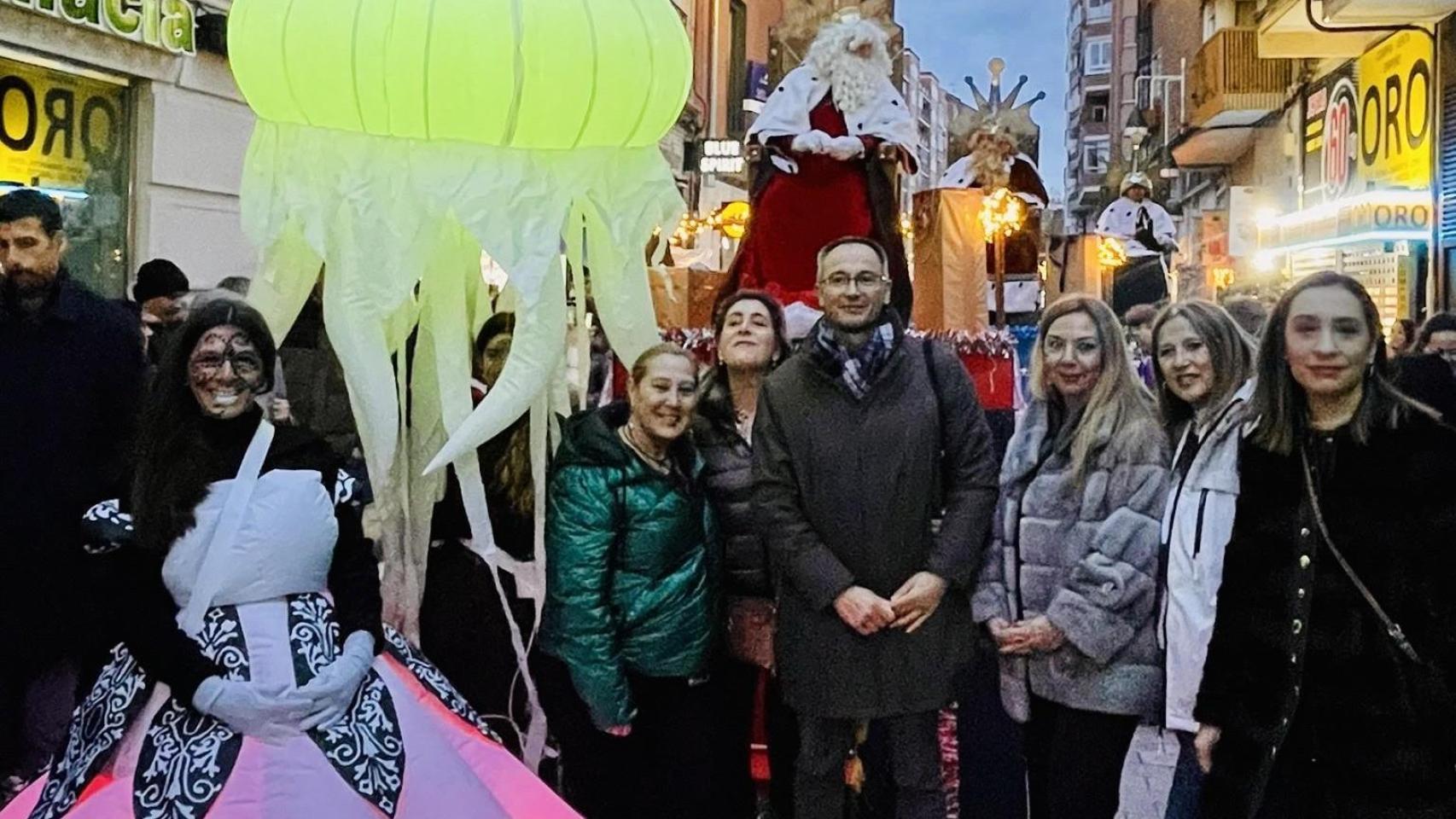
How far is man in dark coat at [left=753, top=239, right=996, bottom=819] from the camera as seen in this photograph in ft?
11.6

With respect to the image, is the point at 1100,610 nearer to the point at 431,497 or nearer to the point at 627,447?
the point at 627,447

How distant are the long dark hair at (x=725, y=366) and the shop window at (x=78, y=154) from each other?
4817mm

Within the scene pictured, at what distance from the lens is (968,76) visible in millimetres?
11938

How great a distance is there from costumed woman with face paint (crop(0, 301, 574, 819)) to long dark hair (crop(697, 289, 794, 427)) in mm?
1305

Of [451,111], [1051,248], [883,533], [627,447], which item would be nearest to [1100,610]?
[883,533]

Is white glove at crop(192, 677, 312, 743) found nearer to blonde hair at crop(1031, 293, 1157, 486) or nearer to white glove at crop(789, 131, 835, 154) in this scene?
blonde hair at crop(1031, 293, 1157, 486)

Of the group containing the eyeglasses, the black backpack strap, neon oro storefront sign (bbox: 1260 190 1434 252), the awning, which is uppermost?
the awning

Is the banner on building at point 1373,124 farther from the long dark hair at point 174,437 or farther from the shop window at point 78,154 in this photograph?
the long dark hair at point 174,437

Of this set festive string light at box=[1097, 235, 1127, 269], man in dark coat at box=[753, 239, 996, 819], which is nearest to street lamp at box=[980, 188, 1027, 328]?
festive string light at box=[1097, 235, 1127, 269]

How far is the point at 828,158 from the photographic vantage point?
254 inches

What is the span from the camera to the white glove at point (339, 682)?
8.93 ft

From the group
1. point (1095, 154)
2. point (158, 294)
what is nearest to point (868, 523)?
point (158, 294)

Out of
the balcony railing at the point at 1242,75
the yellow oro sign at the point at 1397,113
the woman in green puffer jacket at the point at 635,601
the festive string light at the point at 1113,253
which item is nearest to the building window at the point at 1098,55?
the balcony railing at the point at 1242,75

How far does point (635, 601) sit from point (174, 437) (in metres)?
1.29
